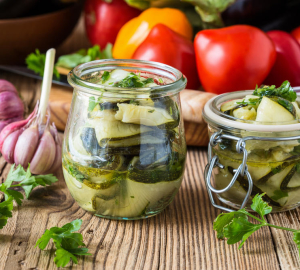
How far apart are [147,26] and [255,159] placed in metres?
0.77

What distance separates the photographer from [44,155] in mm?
943

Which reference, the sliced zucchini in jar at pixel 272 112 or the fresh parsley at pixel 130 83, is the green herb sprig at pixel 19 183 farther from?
the sliced zucchini in jar at pixel 272 112

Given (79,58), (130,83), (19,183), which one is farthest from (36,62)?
(130,83)

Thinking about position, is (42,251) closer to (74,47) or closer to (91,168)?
(91,168)

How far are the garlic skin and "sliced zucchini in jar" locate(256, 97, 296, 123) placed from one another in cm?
47

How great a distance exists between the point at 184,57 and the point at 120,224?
63 cm

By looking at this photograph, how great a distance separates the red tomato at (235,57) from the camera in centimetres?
112

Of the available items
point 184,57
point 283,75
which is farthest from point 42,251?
point 283,75

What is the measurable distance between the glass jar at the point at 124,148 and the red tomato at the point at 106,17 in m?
0.85

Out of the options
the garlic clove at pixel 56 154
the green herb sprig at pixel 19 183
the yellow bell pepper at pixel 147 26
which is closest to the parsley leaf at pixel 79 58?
the yellow bell pepper at pixel 147 26

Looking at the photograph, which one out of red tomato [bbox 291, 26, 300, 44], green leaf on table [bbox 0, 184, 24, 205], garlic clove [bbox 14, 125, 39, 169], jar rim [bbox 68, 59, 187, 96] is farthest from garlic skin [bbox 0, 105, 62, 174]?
red tomato [bbox 291, 26, 300, 44]

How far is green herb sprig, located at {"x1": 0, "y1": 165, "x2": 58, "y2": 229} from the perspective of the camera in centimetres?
78

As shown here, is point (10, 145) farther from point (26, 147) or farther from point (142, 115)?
point (142, 115)

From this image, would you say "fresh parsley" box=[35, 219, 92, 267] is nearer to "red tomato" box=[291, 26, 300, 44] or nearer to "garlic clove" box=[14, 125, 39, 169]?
"garlic clove" box=[14, 125, 39, 169]
